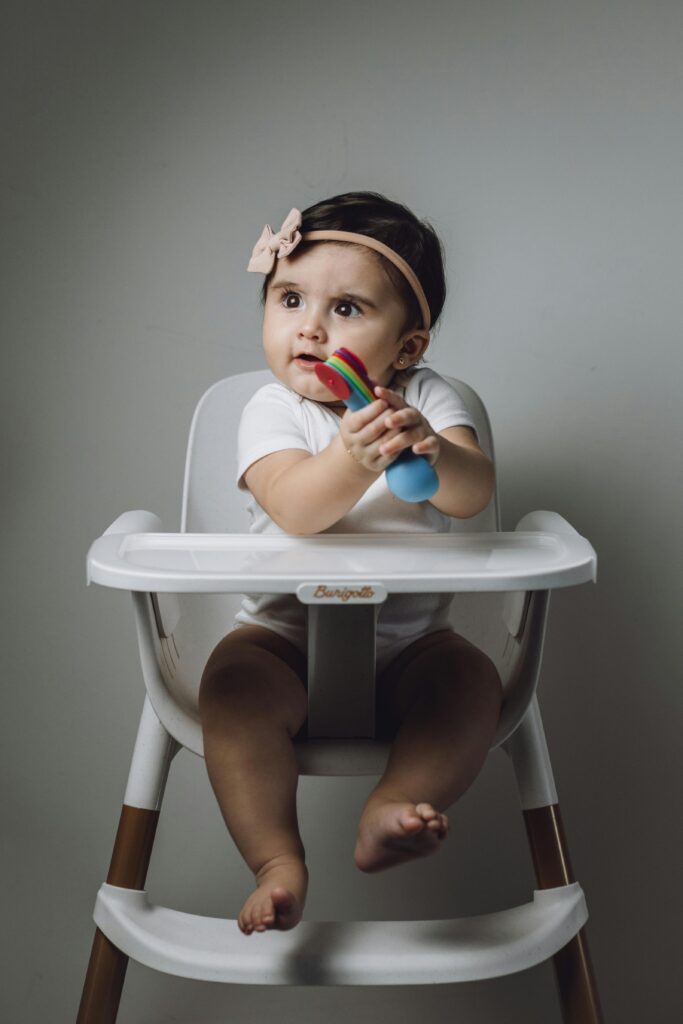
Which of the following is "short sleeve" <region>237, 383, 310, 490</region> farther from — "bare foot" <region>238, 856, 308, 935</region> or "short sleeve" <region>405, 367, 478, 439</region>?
"bare foot" <region>238, 856, 308, 935</region>

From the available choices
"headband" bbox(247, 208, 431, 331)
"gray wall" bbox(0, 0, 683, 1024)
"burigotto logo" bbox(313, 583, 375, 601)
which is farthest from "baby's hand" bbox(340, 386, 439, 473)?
"gray wall" bbox(0, 0, 683, 1024)

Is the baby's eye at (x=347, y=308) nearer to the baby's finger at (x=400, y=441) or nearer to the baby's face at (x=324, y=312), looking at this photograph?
the baby's face at (x=324, y=312)

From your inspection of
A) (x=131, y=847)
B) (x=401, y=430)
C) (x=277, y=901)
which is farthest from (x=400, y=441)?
(x=131, y=847)

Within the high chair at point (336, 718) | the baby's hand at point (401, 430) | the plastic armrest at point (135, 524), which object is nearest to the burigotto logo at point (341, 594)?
the high chair at point (336, 718)

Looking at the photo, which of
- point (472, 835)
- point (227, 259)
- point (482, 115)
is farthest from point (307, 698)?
point (482, 115)

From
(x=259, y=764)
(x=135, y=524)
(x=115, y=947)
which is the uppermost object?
(x=135, y=524)

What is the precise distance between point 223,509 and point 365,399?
1.37 feet

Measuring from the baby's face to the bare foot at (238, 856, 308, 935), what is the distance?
420 millimetres

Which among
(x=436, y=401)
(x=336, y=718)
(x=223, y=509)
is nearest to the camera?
(x=336, y=718)

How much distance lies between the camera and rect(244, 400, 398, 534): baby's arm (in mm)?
887

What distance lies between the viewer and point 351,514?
108cm

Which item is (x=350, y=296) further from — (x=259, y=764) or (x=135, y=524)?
(x=259, y=764)

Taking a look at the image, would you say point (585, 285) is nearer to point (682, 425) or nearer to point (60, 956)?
point (682, 425)

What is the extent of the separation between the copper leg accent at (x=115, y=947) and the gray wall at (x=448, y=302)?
44 cm
